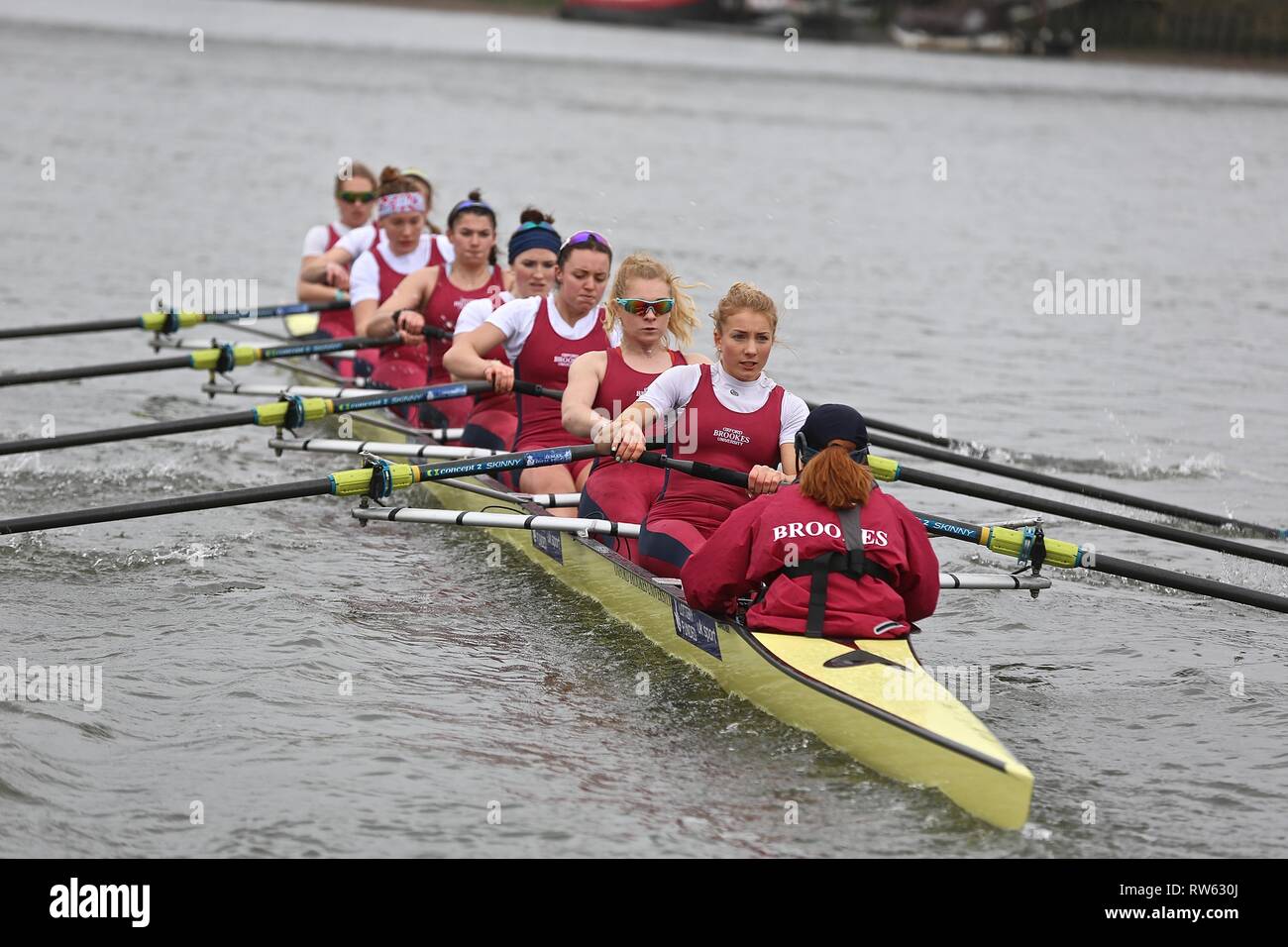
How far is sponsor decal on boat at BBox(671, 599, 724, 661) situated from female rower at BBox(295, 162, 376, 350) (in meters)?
7.81

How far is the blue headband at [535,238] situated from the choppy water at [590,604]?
197 cm

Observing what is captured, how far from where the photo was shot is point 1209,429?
15.5 metres

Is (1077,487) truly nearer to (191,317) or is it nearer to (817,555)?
(817,555)

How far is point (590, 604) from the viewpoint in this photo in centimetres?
913

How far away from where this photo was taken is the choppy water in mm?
6562

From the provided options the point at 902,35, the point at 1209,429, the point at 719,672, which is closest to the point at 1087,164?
the point at 1209,429

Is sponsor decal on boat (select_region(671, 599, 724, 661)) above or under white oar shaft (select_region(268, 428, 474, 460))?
under

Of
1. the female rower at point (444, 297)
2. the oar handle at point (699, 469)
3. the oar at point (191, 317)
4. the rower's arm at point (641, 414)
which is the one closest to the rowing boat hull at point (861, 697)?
the oar handle at point (699, 469)

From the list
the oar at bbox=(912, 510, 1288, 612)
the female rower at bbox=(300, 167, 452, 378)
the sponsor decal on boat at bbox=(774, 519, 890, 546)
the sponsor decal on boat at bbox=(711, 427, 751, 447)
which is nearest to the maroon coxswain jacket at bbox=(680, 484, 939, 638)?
the sponsor decal on boat at bbox=(774, 519, 890, 546)

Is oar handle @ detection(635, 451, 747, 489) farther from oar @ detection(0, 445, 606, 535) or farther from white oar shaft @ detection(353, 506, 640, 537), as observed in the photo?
white oar shaft @ detection(353, 506, 640, 537)

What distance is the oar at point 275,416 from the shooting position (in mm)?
9578

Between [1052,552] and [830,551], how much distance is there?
1.72 meters

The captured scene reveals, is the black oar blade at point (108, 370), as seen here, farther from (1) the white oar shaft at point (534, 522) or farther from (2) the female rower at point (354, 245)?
(1) the white oar shaft at point (534, 522)
